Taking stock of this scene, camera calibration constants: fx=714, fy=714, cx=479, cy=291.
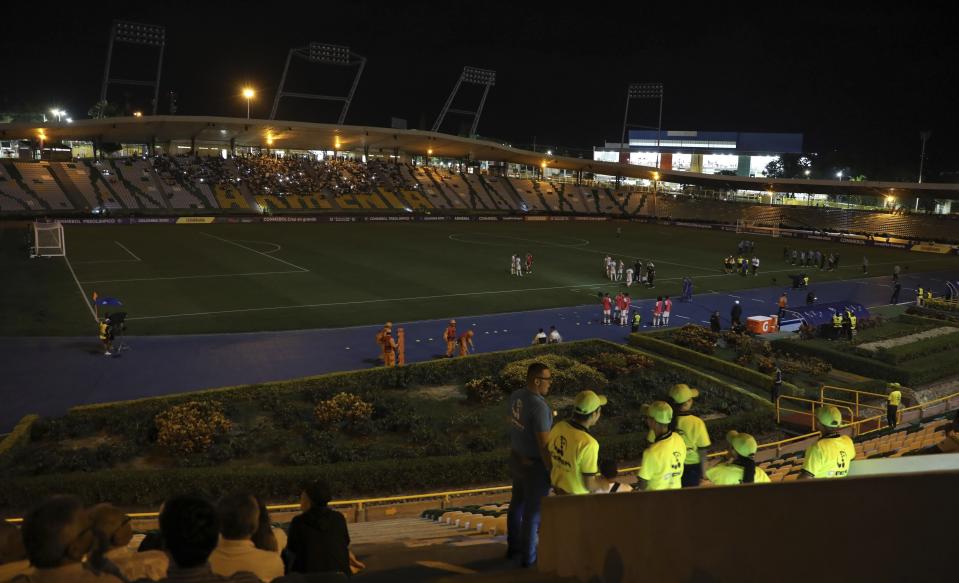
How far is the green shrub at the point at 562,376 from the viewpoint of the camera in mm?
19656

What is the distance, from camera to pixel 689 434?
276 inches

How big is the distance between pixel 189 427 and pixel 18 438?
3.51 metres

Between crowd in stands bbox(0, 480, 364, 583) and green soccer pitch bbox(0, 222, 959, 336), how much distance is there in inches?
884

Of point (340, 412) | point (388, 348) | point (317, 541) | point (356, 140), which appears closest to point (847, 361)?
point (388, 348)

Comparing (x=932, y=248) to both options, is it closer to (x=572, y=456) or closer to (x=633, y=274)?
(x=633, y=274)

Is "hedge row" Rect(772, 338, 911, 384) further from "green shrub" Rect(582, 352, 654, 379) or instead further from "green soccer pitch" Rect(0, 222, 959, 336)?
"green soccer pitch" Rect(0, 222, 959, 336)

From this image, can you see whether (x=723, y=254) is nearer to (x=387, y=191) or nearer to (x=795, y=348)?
(x=795, y=348)

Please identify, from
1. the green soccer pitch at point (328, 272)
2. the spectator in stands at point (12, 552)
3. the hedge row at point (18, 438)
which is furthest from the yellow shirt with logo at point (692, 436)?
the green soccer pitch at point (328, 272)

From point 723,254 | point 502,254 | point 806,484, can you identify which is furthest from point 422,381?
point 723,254

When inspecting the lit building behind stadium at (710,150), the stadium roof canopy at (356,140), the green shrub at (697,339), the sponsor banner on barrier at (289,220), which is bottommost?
the green shrub at (697,339)

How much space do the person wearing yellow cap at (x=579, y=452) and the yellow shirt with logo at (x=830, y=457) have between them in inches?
90.6

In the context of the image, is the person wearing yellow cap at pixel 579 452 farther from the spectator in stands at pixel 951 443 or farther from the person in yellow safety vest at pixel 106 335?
the person in yellow safety vest at pixel 106 335

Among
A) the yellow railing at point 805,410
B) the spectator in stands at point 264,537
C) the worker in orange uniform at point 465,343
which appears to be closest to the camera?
the spectator in stands at point 264,537

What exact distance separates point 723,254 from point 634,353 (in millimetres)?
33677
